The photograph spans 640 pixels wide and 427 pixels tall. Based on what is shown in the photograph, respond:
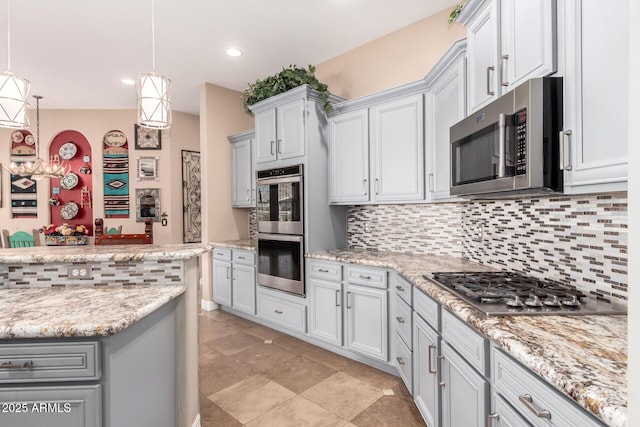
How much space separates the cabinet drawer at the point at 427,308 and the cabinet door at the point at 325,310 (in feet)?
3.11

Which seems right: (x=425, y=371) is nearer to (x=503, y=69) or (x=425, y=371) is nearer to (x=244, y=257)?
(x=503, y=69)

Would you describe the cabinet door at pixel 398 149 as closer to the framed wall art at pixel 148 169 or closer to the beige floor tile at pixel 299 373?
the beige floor tile at pixel 299 373

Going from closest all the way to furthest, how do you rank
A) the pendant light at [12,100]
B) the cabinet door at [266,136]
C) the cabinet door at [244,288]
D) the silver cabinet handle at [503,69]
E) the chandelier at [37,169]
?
the silver cabinet handle at [503,69] < the pendant light at [12,100] < the cabinet door at [266,136] < the cabinet door at [244,288] < the chandelier at [37,169]

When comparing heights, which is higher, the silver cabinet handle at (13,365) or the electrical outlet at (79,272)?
the electrical outlet at (79,272)

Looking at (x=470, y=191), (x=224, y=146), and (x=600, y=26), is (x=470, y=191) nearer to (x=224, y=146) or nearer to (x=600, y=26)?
(x=600, y=26)

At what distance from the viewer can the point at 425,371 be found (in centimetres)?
192

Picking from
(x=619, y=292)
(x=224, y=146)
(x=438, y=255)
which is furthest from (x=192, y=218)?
(x=619, y=292)

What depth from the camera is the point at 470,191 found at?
1810mm

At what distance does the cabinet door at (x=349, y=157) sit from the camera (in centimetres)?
303

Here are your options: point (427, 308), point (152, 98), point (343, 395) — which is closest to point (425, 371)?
point (427, 308)

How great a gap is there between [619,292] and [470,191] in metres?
0.75

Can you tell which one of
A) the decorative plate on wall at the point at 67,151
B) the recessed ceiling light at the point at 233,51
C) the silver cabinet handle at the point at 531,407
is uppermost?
the recessed ceiling light at the point at 233,51

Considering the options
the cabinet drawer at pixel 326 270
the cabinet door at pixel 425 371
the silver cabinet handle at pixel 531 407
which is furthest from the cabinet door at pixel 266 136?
the silver cabinet handle at pixel 531 407

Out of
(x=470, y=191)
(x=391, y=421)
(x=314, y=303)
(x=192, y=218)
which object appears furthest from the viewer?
(x=192, y=218)
